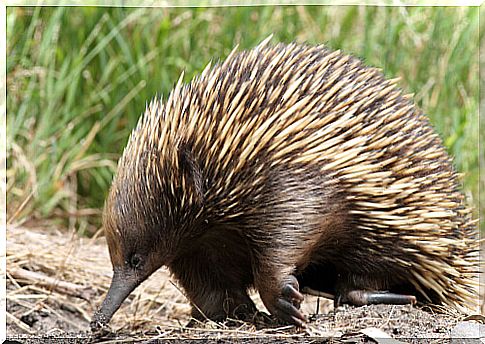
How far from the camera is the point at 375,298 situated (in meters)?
3.02

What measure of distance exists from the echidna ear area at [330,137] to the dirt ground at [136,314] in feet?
0.95

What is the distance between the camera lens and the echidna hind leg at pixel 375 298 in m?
3.00

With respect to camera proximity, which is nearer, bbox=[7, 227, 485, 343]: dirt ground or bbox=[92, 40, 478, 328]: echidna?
bbox=[7, 227, 485, 343]: dirt ground

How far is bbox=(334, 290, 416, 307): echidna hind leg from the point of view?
300cm

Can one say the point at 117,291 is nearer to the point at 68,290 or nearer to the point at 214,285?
the point at 214,285

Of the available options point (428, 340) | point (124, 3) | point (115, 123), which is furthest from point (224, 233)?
point (115, 123)

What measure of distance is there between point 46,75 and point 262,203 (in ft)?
10.2

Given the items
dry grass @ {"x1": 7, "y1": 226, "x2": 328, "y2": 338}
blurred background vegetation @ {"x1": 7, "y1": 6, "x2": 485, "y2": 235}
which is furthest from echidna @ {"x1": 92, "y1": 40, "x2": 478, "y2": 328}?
blurred background vegetation @ {"x1": 7, "y1": 6, "x2": 485, "y2": 235}

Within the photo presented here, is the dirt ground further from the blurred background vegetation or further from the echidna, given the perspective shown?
the blurred background vegetation

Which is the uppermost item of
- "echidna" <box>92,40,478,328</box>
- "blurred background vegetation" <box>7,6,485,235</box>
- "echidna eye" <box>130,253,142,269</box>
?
"blurred background vegetation" <box>7,6,485,235</box>

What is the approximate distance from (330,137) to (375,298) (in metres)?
0.64

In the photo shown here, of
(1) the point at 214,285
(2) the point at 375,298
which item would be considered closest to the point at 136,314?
(1) the point at 214,285

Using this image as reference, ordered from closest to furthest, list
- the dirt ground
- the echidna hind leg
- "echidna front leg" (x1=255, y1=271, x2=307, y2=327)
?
the dirt ground
"echidna front leg" (x1=255, y1=271, x2=307, y2=327)
the echidna hind leg

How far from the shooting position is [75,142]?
558cm
